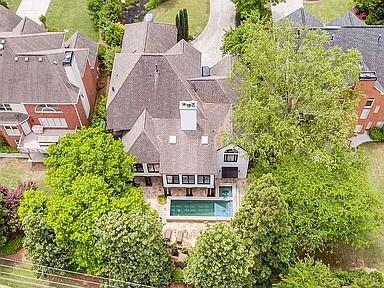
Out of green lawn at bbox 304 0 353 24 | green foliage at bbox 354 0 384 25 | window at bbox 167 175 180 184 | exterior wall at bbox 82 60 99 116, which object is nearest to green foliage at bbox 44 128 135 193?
window at bbox 167 175 180 184

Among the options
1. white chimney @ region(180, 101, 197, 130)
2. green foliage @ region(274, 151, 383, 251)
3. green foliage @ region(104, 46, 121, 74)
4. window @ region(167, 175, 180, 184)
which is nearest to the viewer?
green foliage @ region(274, 151, 383, 251)

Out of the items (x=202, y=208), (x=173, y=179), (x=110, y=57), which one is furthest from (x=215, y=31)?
(x=202, y=208)

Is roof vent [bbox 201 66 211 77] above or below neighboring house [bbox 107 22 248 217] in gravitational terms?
above

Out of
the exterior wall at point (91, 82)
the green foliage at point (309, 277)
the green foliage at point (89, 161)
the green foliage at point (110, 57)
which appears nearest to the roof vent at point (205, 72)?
the green foliage at point (110, 57)

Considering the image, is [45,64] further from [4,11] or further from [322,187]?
[322,187]

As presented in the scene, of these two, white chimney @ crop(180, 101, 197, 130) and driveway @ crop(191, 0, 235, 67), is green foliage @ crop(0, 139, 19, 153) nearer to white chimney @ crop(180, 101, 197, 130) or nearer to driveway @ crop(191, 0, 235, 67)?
white chimney @ crop(180, 101, 197, 130)

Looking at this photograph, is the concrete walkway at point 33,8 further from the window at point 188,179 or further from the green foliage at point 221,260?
the green foliage at point 221,260

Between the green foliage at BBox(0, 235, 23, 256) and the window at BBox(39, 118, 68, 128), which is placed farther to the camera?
the window at BBox(39, 118, 68, 128)
